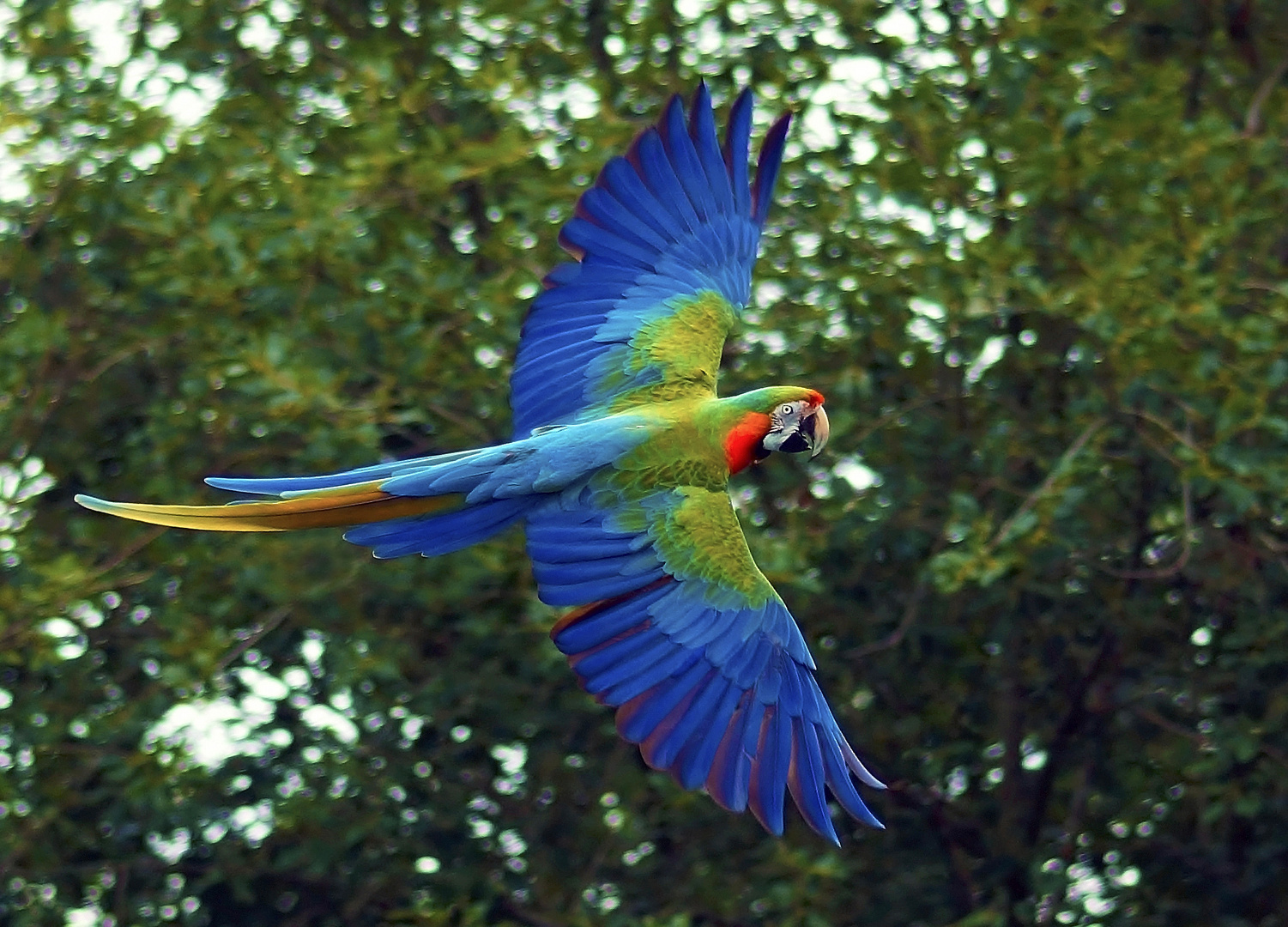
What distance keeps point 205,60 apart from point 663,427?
280cm

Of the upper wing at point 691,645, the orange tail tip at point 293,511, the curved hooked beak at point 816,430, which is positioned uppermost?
the orange tail tip at point 293,511

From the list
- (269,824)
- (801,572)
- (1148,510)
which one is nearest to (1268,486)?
(1148,510)

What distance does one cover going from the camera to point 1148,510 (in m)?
5.59

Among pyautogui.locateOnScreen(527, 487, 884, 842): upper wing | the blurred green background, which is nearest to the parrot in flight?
pyautogui.locateOnScreen(527, 487, 884, 842): upper wing

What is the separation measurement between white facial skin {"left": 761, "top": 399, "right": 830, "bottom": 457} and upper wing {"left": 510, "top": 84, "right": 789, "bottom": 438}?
24 cm

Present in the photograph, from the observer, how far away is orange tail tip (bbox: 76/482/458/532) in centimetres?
385

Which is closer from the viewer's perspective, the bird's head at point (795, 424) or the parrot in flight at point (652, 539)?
the parrot in flight at point (652, 539)

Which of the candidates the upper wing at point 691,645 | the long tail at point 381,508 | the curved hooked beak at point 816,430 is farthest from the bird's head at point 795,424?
the long tail at point 381,508

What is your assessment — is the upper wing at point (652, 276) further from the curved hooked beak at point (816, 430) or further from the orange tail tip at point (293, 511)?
the orange tail tip at point (293, 511)

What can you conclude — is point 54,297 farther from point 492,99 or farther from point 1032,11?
point 1032,11

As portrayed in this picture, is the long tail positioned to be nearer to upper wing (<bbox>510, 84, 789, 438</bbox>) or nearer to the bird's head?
upper wing (<bbox>510, 84, 789, 438</bbox>)

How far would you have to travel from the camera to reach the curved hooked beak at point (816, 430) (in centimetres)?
417

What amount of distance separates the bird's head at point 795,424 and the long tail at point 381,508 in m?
0.49

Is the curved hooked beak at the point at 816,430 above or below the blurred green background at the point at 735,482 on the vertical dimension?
above
